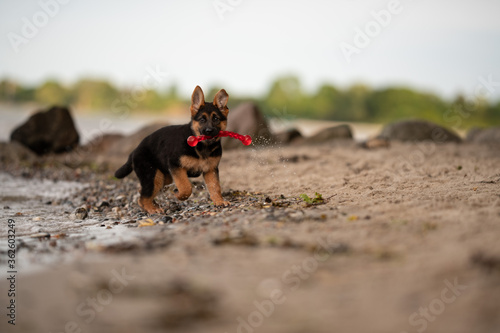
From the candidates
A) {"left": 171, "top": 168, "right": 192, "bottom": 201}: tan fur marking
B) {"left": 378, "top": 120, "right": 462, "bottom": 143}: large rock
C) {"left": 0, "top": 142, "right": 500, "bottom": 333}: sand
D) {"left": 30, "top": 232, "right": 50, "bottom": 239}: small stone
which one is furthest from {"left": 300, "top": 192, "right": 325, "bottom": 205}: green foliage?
{"left": 378, "top": 120, "right": 462, "bottom": 143}: large rock

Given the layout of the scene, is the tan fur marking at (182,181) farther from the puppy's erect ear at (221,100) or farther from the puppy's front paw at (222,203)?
the puppy's erect ear at (221,100)

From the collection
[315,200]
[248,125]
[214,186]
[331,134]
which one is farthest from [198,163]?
[331,134]

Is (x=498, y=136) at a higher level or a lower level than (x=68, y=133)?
lower

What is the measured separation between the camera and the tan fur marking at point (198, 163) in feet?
21.8

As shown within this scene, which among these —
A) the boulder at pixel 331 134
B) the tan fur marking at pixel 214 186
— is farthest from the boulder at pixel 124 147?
the tan fur marking at pixel 214 186

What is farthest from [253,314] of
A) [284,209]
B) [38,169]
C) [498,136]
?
[498,136]

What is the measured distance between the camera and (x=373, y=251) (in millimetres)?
4207

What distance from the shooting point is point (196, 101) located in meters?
6.73

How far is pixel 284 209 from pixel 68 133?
12977mm

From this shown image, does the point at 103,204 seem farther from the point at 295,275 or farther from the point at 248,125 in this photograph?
the point at 248,125

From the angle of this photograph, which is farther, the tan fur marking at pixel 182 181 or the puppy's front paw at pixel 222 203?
the puppy's front paw at pixel 222 203

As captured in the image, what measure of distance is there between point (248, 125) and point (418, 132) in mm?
6028

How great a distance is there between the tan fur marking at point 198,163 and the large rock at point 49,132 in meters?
11.6

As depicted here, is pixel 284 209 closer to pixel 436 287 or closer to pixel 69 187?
pixel 436 287
